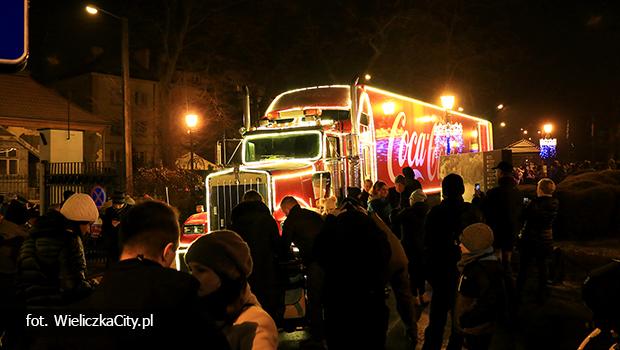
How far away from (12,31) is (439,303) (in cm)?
517

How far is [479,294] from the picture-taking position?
480 cm

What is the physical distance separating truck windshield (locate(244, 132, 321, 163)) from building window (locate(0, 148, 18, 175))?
22629mm

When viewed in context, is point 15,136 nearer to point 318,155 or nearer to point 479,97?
point 318,155

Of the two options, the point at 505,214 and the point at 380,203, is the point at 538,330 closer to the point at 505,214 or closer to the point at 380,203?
the point at 505,214

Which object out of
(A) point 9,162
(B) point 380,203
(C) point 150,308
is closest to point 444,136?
(B) point 380,203

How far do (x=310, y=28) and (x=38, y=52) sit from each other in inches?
1156

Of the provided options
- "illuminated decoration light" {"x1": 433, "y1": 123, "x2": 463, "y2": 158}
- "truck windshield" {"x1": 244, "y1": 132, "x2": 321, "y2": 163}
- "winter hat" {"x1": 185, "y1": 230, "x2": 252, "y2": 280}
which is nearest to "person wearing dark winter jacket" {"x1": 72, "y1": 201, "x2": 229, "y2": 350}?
"winter hat" {"x1": 185, "y1": 230, "x2": 252, "y2": 280}

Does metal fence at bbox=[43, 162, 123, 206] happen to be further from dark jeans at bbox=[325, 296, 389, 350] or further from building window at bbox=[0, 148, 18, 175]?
dark jeans at bbox=[325, 296, 389, 350]

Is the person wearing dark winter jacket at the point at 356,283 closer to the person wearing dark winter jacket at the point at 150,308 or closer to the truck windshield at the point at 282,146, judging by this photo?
the person wearing dark winter jacket at the point at 150,308

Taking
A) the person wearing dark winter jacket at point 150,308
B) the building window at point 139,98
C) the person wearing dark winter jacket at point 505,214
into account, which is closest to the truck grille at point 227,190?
the person wearing dark winter jacket at point 505,214

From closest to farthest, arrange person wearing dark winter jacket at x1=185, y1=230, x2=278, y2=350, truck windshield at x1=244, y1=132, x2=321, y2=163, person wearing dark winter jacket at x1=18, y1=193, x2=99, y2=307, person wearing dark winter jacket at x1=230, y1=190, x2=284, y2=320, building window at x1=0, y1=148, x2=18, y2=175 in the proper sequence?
person wearing dark winter jacket at x1=185, y1=230, x2=278, y2=350
person wearing dark winter jacket at x1=18, y1=193, x2=99, y2=307
person wearing dark winter jacket at x1=230, y1=190, x2=284, y2=320
truck windshield at x1=244, y1=132, x2=321, y2=163
building window at x1=0, y1=148, x2=18, y2=175

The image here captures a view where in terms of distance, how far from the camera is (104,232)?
10766 mm

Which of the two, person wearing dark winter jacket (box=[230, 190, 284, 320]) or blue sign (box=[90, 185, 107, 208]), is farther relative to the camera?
A: blue sign (box=[90, 185, 107, 208])

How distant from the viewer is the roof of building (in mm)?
30667
